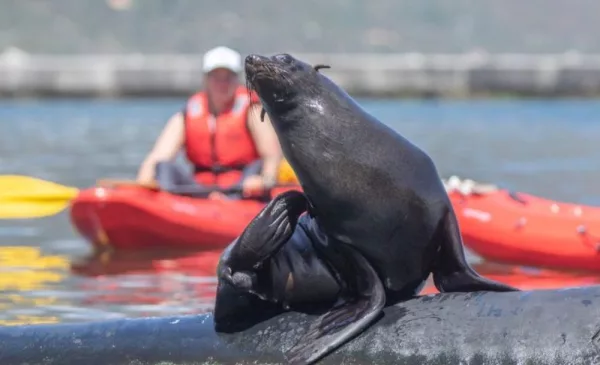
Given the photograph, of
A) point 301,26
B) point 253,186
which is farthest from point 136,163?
point 301,26

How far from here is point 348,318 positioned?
14.5 feet

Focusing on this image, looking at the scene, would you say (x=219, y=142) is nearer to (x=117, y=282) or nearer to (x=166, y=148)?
(x=166, y=148)

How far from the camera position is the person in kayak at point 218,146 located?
9.80m

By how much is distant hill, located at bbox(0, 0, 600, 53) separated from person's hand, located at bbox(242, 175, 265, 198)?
41737mm

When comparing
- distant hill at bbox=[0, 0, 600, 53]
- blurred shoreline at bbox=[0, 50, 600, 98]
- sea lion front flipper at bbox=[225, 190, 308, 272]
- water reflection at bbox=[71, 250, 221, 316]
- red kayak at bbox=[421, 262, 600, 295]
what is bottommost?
red kayak at bbox=[421, 262, 600, 295]

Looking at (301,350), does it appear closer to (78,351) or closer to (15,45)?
(78,351)

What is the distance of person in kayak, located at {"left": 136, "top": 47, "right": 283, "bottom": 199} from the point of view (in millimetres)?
9797

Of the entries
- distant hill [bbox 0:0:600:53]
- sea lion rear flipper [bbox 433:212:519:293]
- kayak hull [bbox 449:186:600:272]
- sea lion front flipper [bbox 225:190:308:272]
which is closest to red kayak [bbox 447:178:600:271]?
kayak hull [bbox 449:186:600:272]

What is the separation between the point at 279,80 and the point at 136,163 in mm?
14482

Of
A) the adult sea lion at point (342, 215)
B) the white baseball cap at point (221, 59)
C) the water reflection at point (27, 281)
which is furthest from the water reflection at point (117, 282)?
the adult sea lion at point (342, 215)

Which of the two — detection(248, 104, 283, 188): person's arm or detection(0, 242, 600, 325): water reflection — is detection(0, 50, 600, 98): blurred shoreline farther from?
detection(0, 242, 600, 325): water reflection

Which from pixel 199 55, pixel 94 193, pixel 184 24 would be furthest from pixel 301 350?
pixel 184 24

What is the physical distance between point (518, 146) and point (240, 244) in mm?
18312

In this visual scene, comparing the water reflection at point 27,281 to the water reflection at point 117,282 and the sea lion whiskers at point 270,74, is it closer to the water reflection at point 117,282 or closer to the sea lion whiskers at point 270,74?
the water reflection at point 117,282
